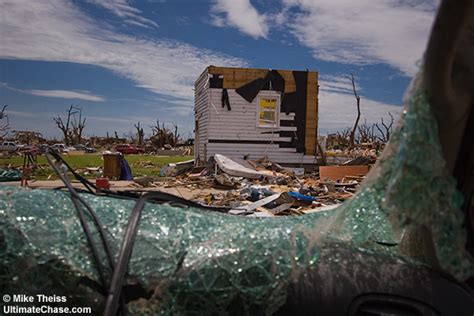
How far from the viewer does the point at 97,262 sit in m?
1.42

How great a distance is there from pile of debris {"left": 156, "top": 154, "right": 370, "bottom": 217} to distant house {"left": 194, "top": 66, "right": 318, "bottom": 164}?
42.0 inches

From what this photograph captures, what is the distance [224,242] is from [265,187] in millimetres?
9022

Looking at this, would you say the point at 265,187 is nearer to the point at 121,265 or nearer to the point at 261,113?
the point at 261,113

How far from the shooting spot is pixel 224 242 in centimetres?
157

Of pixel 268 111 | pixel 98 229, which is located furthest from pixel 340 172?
pixel 98 229

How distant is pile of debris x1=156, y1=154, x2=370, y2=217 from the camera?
753 centimetres

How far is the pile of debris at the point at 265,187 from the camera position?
7.53m

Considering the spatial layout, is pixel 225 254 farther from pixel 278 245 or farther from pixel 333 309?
pixel 333 309

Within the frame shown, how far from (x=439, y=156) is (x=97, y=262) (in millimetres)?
1227

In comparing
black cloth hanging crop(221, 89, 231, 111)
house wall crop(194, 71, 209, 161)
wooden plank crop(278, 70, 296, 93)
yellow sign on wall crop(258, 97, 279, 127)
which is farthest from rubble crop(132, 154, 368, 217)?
wooden plank crop(278, 70, 296, 93)

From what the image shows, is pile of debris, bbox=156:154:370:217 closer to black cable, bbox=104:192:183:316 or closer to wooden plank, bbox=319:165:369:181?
wooden plank, bbox=319:165:369:181

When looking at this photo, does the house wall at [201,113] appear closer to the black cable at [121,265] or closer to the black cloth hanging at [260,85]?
the black cloth hanging at [260,85]

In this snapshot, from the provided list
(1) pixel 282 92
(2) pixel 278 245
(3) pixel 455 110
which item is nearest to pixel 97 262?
(2) pixel 278 245

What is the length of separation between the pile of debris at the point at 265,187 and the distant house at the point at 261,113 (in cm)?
107
